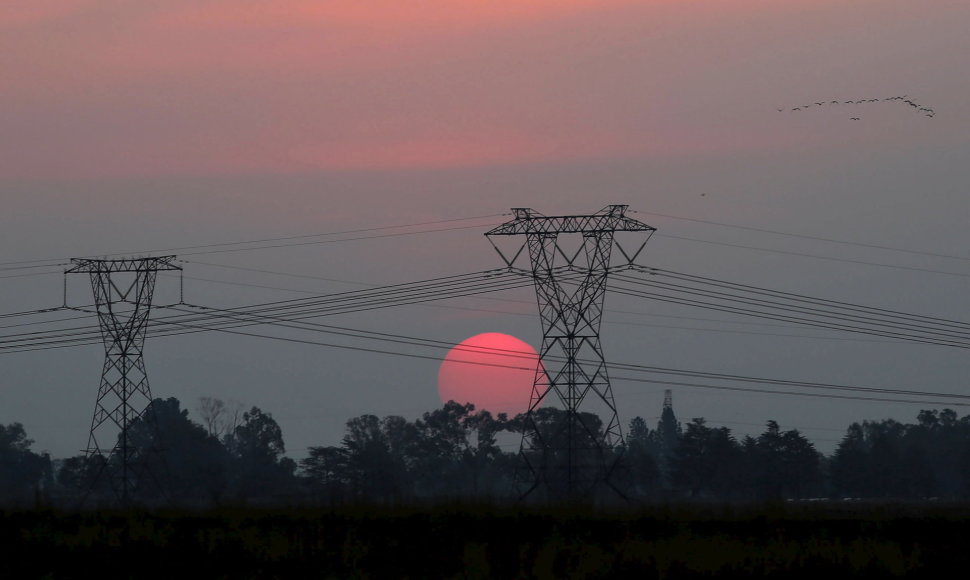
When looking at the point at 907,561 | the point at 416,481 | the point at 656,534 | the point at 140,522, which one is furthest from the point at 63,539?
the point at 416,481

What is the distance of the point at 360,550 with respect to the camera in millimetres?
37969

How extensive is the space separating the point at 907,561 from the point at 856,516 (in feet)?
53.3

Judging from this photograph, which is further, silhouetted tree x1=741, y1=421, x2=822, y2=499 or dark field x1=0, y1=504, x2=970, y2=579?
silhouetted tree x1=741, y1=421, x2=822, y2=499

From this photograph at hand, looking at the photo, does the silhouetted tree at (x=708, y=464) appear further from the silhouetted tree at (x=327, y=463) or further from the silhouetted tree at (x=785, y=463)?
the silhouetted tree at (x=327, y=463)

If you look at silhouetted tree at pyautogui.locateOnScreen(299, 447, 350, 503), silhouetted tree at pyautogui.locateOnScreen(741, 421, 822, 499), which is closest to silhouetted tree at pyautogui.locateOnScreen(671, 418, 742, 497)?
silhouetted tree at pyautogui.locateOnScreen(741, 421, 822, 499)

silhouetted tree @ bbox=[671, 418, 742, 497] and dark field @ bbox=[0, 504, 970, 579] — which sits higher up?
silhouetted tree @ bbox=[671, 418, 742, 497]

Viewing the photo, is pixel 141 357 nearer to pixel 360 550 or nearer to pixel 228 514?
pixel 228 514

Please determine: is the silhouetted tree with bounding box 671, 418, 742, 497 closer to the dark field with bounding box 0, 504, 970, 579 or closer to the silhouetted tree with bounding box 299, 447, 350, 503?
the silhouetted tree with bounding box 299, 447, 350, 503

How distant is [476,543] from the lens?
40.6 m

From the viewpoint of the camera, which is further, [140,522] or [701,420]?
[701,420]

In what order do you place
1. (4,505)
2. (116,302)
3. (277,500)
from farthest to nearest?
(116,302), (277,500), (4,505)

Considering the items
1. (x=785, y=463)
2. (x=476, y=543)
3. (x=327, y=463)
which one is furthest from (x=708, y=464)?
(x=476, y=543)

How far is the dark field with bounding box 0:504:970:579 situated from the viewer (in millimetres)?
35719

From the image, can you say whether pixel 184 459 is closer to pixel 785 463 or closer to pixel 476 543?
pixel 785 463
